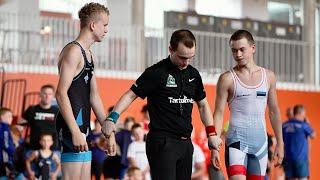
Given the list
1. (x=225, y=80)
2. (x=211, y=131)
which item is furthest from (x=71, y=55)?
(x=225, y=80)

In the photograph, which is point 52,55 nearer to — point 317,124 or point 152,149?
point 317,124

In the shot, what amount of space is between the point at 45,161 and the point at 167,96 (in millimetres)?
5994

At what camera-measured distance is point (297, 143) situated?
14977 millimetres

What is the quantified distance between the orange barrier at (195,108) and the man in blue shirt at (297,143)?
272 centimetres

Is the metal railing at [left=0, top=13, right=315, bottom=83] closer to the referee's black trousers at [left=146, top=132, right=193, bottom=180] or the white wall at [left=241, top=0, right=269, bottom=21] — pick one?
the white wall at [left=241, top=0, right=269, bottom=21]

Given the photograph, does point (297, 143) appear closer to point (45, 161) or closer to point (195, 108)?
point (195, 108)

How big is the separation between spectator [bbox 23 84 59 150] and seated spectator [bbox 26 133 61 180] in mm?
93

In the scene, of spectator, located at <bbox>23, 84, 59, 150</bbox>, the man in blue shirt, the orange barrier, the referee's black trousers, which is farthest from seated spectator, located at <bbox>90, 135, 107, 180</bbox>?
the referee's black trousers

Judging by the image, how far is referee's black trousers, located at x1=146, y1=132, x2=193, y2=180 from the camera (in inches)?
265

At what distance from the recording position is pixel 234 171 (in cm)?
749

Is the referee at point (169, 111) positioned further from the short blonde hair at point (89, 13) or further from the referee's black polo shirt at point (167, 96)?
the short blonde hair at point (89, 13)

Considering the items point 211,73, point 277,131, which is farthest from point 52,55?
point 277,131

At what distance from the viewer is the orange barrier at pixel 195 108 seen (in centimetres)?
1641

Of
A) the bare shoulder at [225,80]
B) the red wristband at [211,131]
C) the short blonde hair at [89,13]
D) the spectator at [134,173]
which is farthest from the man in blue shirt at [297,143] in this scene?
the short blonde hair at [89,13]
